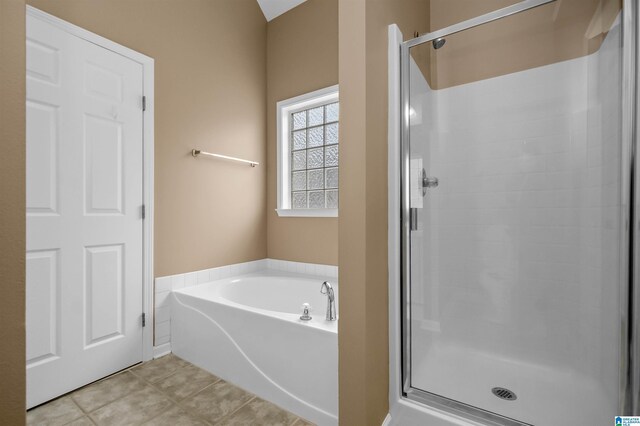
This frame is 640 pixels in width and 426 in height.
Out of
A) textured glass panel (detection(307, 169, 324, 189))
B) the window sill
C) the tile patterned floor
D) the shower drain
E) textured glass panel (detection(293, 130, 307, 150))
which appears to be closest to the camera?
the shower drain

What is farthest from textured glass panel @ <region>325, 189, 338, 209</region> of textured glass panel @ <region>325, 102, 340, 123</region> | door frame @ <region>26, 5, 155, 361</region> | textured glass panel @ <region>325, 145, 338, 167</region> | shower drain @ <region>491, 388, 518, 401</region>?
shower drain @ <region>491, 388, 518, 401</region>

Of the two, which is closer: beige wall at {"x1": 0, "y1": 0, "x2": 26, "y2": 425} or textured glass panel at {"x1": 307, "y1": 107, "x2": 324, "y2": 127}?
beige wall at {"x1": 0, "y1": 0, "x2": 26, "y2": 425}

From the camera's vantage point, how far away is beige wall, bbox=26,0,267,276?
2176 millimetres

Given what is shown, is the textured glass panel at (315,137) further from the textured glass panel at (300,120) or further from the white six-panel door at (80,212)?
the white six-panel door at (80,212)

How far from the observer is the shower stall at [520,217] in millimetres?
1242

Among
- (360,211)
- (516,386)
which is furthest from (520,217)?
(360,211)

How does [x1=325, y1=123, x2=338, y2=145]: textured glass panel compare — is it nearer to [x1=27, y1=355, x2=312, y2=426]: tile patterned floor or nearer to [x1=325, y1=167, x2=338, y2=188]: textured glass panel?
[x1=325, y1=167, x2=338, y2=188]: textured glass panel

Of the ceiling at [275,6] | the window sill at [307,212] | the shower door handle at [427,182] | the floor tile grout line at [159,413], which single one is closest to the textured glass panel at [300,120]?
the window sill at [307,212]

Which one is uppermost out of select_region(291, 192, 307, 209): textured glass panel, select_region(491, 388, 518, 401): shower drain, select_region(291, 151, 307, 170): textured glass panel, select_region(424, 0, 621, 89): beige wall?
select_region(424, 0, 621, 89): beige wall

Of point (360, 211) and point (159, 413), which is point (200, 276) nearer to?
point (159, 413)

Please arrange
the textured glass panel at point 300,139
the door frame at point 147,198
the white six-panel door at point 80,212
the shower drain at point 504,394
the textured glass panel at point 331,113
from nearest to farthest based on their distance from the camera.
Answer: the shower drain at point 504,394, the white six-panel door at point 80,212, the door frame at point 147,198, the textured glass panel at point 331,113, the textured glass panel at point 300,139

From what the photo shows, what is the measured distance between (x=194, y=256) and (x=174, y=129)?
3.29 ft

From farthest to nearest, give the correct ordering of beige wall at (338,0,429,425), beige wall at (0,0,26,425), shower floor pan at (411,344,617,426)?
shower floor pan at (411,344,617,426) → beige wall at (338,0,429,425) → beige wall at (0,0,26,425)

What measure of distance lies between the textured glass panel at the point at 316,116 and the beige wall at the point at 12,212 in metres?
2.37
